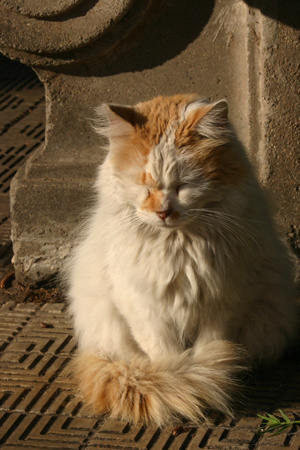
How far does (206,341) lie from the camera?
10.3 feet

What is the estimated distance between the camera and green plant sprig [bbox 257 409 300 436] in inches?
114

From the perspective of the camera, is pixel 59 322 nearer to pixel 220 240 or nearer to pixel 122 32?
pixel 220 240

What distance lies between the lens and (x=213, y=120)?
2713 millimetres

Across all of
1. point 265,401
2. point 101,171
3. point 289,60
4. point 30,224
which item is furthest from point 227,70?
point 265,401

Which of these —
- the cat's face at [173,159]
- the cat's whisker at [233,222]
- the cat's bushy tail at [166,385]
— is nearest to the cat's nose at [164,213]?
the cat's face at [173,159]

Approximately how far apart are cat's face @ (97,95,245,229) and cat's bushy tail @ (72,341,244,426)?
66 centimetres

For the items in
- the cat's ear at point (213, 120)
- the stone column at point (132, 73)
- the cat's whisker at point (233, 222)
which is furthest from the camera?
the stone column at point (132, 73)

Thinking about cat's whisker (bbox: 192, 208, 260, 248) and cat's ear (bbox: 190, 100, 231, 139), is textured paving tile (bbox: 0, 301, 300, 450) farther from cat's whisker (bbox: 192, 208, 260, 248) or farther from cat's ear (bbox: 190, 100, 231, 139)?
cat's ear (bbox: 190, 100, 231, 139)

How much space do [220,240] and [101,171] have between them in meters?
0.61

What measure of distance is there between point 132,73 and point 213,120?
131 centimetres

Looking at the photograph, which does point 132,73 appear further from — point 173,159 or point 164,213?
point 164,213

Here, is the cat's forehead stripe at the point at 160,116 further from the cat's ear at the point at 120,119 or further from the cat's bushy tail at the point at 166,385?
the cat's bushy tail at the point at 166,385

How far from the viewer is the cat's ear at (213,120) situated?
2.69 meters

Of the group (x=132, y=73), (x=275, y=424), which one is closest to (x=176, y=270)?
(x=275, y=424)
